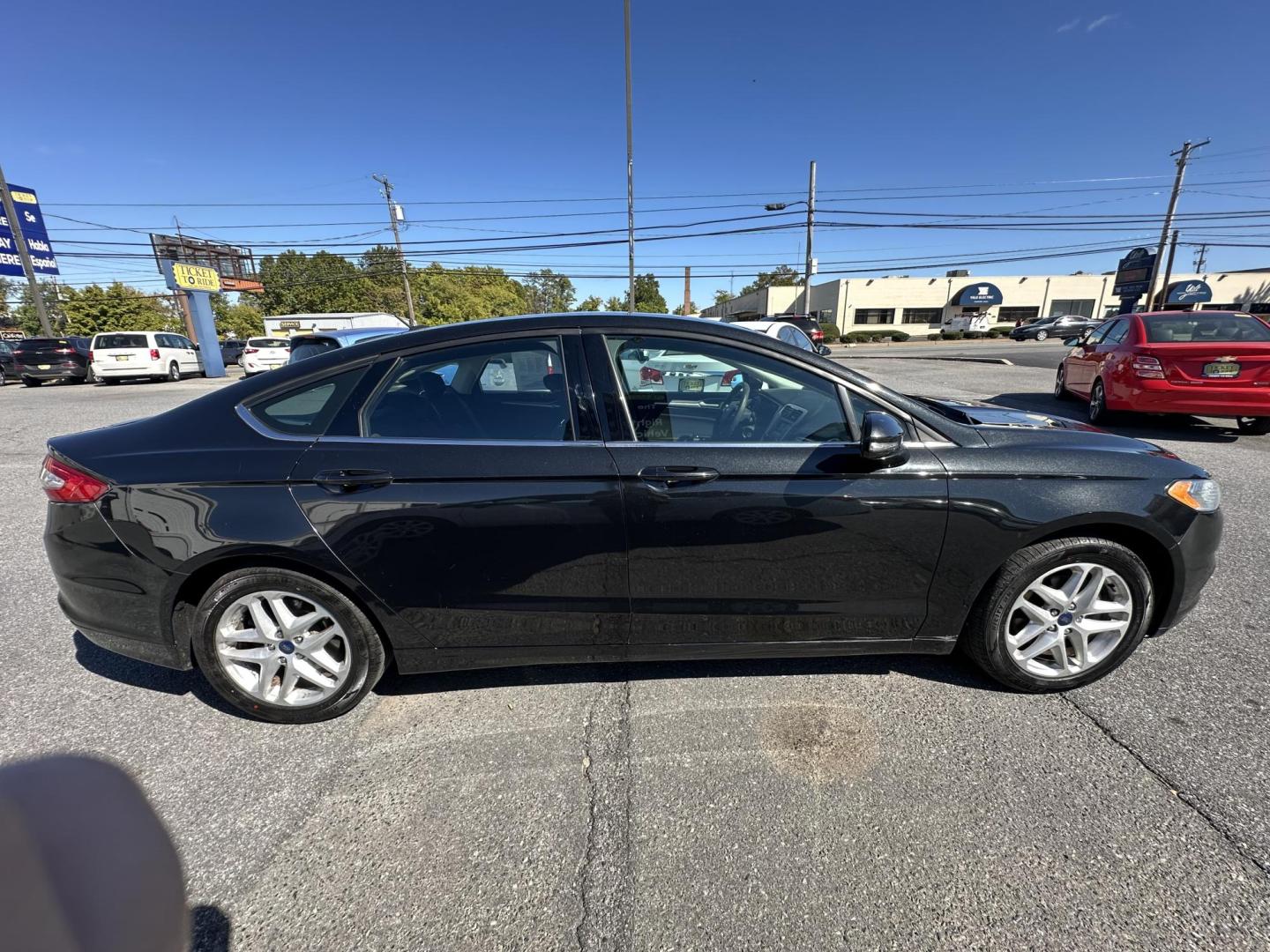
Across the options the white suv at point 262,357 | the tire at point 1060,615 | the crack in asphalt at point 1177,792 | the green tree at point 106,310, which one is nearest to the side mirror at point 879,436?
the tire at point 1060,615

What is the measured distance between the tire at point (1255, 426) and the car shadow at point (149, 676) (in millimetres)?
10578

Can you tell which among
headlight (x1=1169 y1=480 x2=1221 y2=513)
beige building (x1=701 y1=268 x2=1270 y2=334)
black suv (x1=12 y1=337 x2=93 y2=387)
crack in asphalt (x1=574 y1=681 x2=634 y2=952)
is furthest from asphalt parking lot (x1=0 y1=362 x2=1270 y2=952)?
beige building (x1=701 y1=268 x2=1270 y2=334)

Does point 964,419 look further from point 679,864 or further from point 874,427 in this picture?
point 679,864

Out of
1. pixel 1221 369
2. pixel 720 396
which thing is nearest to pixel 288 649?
pixel 720 396

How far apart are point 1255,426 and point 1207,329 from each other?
163 cm

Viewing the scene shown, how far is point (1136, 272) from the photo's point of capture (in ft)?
101

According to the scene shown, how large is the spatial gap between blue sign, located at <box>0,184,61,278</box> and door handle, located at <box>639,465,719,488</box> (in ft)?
Answer: 115

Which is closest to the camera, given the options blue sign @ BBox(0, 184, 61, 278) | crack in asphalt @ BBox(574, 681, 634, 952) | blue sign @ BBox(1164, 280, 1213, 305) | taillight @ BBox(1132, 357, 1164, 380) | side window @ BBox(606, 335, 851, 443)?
crack in asphalt @ BBox(574, 681, 634, 952)

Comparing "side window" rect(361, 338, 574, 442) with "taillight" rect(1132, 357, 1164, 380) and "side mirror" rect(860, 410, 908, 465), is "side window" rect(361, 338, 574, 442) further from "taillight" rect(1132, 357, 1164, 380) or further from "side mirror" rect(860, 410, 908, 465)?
"taillight" rect(1132, 357, 1164, 380)

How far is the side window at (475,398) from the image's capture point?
2160 mm

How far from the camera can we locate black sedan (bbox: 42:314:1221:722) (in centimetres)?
205

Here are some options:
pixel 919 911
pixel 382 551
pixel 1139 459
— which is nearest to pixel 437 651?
pixel 382 551

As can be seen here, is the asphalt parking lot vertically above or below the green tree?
below

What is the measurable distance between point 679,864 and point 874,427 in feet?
5.10
